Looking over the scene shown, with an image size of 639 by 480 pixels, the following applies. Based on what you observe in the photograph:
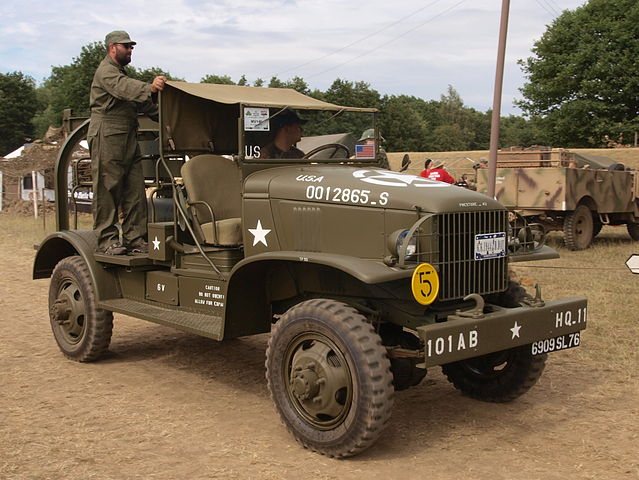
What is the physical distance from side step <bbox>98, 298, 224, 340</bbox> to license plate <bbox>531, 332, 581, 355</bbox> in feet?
6.62

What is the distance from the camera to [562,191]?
1363 cm

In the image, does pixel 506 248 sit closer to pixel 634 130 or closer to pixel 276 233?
pixel 276 233

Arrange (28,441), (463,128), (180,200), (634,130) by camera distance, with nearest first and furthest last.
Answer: (28,441) → (180,200) → (634,130) → (463,128)

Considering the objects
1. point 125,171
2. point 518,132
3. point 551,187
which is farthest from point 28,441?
point 518,132

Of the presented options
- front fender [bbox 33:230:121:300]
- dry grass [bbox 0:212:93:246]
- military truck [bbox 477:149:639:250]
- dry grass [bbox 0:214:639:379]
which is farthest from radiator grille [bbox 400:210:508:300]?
dry grass [bbox 0:212:93:246]

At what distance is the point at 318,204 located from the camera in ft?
15.9

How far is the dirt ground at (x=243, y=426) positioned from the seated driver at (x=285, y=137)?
1.73 m

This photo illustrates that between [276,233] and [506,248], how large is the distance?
1475 millimetres

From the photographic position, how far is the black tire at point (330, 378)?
13.4ft

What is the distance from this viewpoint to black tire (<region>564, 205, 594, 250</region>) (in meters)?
14.0

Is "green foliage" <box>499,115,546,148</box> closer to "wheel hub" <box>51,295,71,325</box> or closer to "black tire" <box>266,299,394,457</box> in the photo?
"wheel hub" <box>51,295,71,325</box>

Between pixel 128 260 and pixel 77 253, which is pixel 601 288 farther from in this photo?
pixel 77 253

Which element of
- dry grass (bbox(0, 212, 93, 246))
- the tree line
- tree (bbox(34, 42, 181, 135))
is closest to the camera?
dry grass (bbox(0, 212, 93, 246))

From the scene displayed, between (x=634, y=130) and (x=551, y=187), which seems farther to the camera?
(x=634, y=130)
